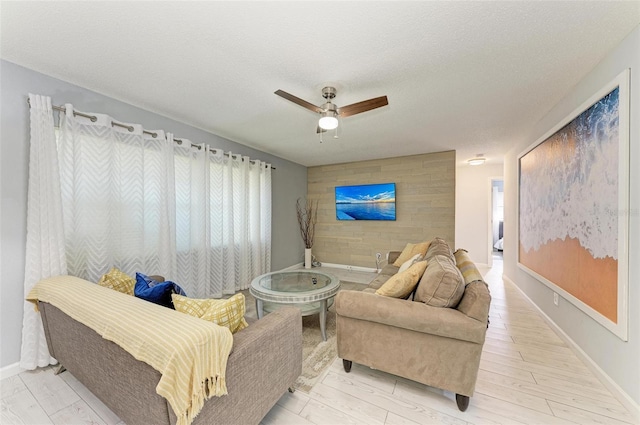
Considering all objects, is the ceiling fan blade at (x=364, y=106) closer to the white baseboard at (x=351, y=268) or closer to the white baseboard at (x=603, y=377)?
the white baseboard at (x=603, y=377)

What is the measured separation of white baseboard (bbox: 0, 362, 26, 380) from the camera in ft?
5.95

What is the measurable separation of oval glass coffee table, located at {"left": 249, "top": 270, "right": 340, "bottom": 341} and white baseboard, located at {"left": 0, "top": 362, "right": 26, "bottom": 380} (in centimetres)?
179

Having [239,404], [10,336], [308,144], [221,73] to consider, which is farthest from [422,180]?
[10,336]

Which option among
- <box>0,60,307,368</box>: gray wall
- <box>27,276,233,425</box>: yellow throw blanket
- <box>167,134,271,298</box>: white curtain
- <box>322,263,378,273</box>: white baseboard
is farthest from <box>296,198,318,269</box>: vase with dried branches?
<box>27,276,233,425</box>: yellow throw blanket

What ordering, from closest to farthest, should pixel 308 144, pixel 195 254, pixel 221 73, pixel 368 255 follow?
pixel 221 73 < pixel 195 254 < pixel 308 144 < pixel 368 255

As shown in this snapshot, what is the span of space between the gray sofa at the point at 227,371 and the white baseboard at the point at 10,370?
0.53 meters

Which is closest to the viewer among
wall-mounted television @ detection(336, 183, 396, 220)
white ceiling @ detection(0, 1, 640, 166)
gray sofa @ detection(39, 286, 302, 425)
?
gray sofa @ detection(39, 286, 302, 425)

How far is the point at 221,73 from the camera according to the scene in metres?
2.00

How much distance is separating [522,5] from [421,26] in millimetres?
523

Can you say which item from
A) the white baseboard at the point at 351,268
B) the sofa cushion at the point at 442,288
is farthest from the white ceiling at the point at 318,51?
the white baseboard at the point at 351,268

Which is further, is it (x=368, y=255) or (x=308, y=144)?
Result: (x=368, y=255)

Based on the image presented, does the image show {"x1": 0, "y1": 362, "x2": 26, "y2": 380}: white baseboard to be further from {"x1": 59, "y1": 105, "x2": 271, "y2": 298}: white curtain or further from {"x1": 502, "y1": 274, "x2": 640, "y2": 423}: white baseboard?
{"x1": 502, "y1": 274, "x2": 640, "y2": 423}: white baseboard

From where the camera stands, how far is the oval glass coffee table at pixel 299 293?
2268mm

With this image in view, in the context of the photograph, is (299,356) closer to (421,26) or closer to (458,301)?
(458,301)
